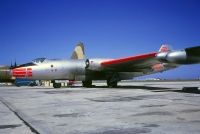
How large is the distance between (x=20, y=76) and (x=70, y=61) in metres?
4.49

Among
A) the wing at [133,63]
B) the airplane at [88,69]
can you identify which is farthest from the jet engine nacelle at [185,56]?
the airplane at [88,69]

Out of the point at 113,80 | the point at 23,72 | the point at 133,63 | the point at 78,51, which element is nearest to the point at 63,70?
the point at 23,72

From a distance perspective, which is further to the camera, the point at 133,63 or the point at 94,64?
the point at 94,64

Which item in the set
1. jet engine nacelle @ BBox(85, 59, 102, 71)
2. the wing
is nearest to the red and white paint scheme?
jet engine nacelle @ BBox(85, 59, 102, 71)

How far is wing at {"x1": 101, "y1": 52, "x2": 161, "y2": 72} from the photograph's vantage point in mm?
20606

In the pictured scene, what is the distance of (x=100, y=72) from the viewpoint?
25.6 metres

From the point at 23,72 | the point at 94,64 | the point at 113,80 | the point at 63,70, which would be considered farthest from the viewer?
the point at 113,80

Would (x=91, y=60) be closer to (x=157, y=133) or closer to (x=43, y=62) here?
(x=43, y=62)

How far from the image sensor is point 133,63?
73.8ft

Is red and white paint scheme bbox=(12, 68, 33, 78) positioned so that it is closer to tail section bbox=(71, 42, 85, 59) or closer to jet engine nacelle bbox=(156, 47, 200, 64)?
jet engine nacelle bbox=(156, 47, 200, 64)

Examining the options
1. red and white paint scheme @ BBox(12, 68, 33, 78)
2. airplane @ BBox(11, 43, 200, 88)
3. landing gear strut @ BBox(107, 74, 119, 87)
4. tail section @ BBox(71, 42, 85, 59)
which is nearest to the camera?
airplane @ BBox(11, 43, 200, 88)

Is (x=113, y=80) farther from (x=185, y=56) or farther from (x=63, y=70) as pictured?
(x=185, y=56)

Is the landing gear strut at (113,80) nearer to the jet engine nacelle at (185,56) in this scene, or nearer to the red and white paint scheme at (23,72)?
the red and white paint scheme at (23,72)

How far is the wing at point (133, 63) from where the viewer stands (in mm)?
20606
